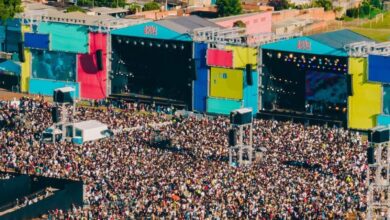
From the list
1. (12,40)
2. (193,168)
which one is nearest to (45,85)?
(12,40)

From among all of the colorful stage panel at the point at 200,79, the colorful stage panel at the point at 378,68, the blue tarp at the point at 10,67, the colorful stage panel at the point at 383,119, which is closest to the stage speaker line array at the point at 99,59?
the blue tarp at the point at 10,67

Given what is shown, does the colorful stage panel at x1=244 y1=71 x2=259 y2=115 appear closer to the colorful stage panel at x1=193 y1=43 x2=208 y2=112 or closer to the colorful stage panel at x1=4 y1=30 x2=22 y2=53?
the colorful stage panel at x1=193 y1=43 x2=208 y2=112

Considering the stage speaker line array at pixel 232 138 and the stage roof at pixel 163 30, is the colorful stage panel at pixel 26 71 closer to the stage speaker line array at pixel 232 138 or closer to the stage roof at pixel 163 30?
the stage roof at pixel 163 30

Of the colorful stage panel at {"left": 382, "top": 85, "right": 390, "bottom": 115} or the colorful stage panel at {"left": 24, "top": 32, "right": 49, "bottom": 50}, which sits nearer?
the colorful stage panel at {"left": 382, "top": 85, "right": 390, "bottom": 115}

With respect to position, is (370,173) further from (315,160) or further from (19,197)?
(19,197)

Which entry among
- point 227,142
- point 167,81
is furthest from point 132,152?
point 167,81

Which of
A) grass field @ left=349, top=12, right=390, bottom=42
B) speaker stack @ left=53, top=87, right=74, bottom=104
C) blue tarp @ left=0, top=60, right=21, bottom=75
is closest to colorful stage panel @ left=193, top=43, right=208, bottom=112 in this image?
speaker stack @ left=53, top=87, right=74, bottom=104
